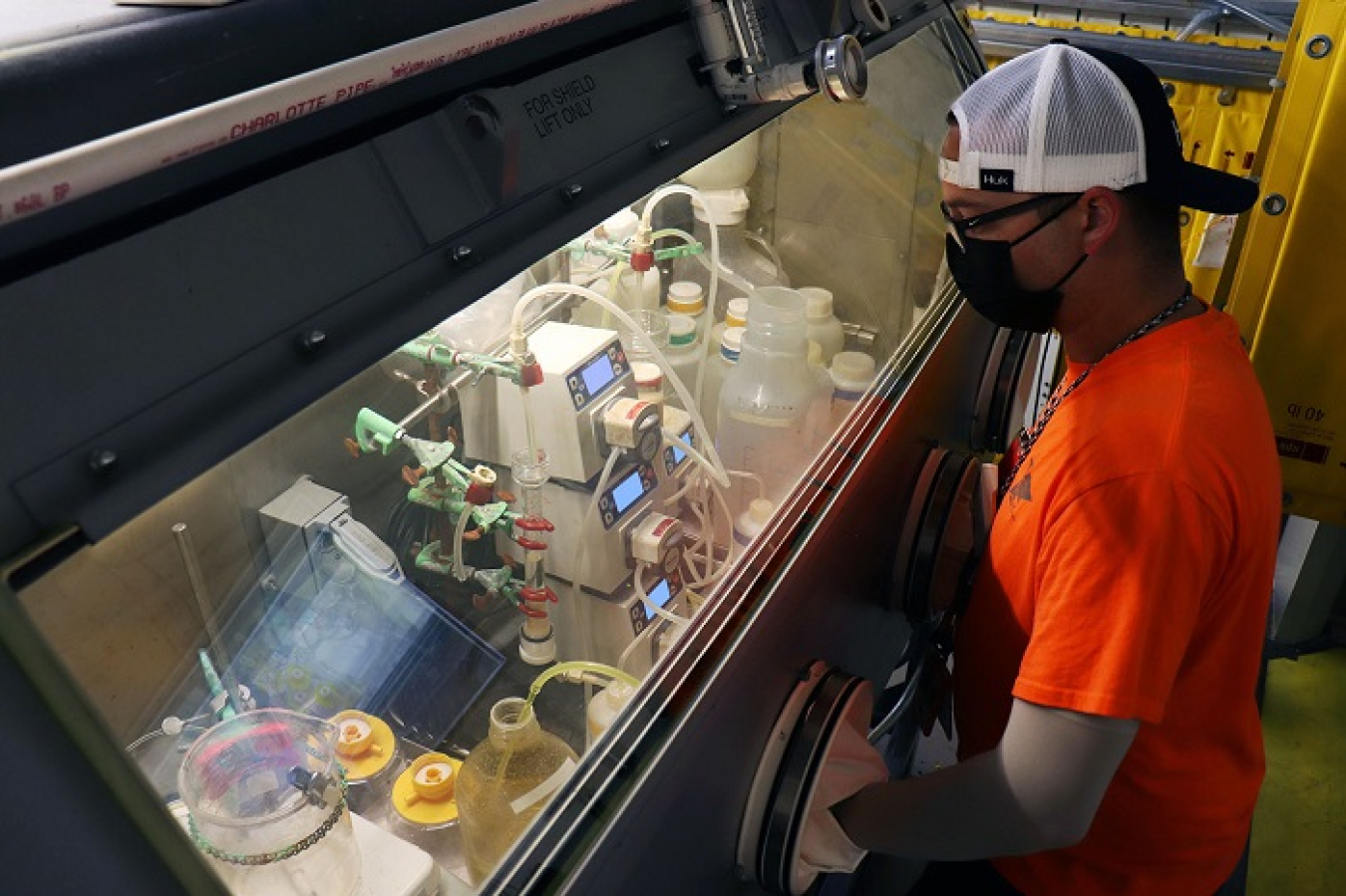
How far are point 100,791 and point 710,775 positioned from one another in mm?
807

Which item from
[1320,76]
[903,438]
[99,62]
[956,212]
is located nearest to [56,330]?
[99,62]

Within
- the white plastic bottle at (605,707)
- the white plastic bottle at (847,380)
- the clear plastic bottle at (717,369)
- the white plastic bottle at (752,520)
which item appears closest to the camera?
the white plastic bottle at (605,707)

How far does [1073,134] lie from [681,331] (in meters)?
0.91

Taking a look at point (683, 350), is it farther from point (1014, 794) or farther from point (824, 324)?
point (1014, 794)

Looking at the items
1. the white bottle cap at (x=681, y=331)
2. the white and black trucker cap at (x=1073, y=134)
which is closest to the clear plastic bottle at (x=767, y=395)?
the white bottle cap at (x=681, y=331)

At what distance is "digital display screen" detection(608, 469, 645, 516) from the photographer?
1.76 metres

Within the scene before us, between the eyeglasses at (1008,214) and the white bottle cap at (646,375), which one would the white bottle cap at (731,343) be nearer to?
the white bottle cap at (646,375)

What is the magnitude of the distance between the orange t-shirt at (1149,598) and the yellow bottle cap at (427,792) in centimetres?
74

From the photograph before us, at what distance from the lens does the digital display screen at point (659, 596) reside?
171 cm

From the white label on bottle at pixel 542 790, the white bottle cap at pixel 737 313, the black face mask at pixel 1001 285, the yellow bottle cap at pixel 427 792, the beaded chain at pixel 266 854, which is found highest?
the black face mask at pixel 1001 285

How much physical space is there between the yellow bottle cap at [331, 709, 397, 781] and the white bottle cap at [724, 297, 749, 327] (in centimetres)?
115

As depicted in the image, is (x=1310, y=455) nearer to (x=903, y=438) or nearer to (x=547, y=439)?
(x=903, y=438)

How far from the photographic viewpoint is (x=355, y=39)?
0.88 meters

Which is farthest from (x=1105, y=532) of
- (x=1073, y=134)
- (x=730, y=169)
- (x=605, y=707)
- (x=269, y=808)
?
(x=730, y=169)
